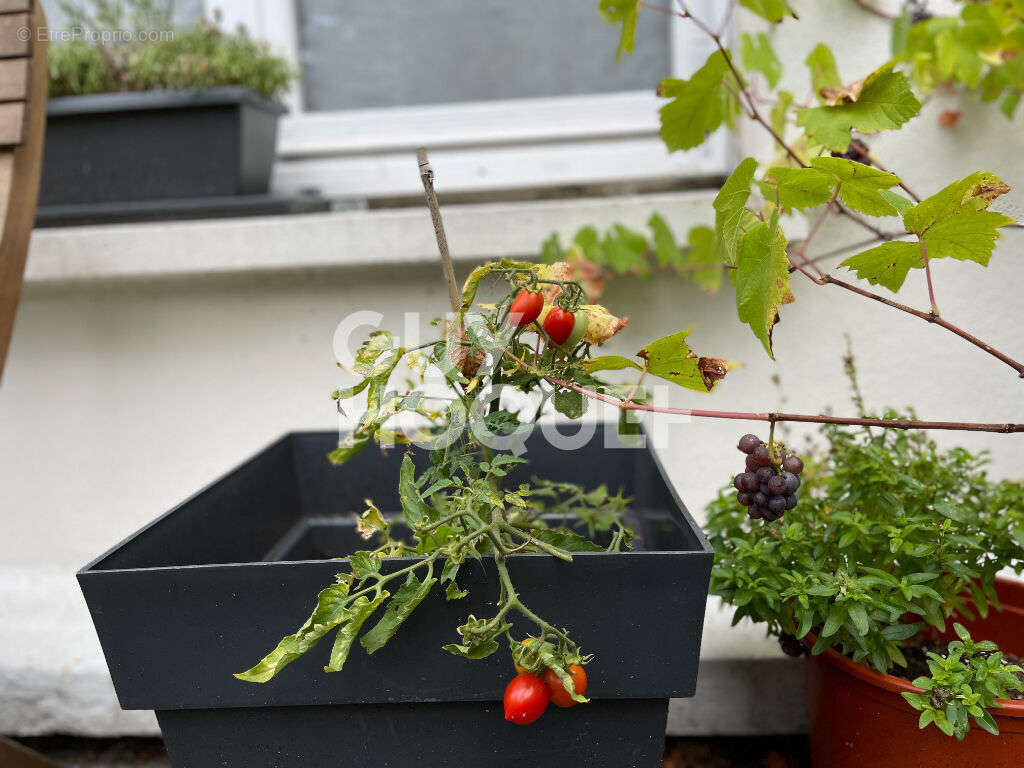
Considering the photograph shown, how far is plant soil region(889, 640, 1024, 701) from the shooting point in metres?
0.75

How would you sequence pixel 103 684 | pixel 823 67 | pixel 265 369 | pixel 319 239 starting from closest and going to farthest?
pixel 823 67 < pixel 103 684 < pixel 319 239 < pixel 265 369

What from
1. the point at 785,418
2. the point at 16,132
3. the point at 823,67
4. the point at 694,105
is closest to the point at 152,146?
the point at 16,132

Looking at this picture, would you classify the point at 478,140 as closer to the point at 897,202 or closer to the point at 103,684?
the point at 897,202

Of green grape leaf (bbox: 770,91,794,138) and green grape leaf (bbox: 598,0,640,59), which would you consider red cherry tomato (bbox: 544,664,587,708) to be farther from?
green grape leaf (bbox: 770,91,794,138)

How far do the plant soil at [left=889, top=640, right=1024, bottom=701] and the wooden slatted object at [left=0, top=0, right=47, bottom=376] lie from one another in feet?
3.25

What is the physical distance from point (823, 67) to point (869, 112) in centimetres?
28

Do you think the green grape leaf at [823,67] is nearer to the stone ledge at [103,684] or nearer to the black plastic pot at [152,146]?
the stone ledge at [103,684]

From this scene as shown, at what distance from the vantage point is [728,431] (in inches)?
49.1

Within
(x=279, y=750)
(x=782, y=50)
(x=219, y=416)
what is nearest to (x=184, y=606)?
(x=279, y=750)

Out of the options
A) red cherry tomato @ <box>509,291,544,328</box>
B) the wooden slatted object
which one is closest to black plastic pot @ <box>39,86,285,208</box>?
the wooden slatted object

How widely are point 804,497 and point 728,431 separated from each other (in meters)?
0.46

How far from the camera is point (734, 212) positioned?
0.56 metres

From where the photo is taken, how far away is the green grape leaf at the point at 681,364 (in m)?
0.54

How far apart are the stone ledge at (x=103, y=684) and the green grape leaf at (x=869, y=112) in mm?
636
